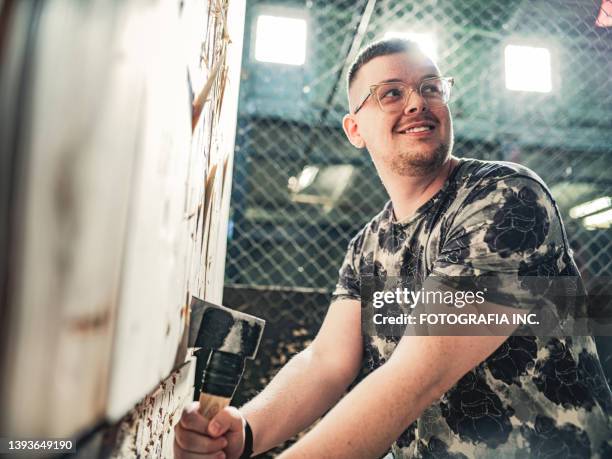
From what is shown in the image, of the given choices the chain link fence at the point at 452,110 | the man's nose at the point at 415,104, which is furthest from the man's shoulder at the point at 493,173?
Answer: the chain link fence at the point at 452,110

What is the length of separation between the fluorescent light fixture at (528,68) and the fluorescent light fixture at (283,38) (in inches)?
103

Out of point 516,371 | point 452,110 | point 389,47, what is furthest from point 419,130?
point 452,110

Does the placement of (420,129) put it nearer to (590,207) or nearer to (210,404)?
(210,404)

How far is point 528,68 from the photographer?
4.91m

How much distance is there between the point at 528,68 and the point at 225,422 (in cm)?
550

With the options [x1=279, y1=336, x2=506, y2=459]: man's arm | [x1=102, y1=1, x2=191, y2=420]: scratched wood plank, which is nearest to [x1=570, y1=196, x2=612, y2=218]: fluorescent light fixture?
[x1=279, y1=336, x2=506, y2=459]: man's arm

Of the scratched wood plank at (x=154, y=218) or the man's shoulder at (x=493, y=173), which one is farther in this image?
the man's shoulder at (x=493, y=173)

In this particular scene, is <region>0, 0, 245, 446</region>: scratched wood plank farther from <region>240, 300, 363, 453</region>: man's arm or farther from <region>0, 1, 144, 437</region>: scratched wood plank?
<region>240, 300, 363, 453</region>: man's arm

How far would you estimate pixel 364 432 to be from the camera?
24.7 inches

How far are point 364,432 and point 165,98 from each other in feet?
1.76

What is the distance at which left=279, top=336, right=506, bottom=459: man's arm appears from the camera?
0.62 metres

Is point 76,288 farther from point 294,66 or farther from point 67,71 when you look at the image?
point 294,66

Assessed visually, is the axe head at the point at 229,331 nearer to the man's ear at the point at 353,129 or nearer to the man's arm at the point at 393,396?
the man's arm at the point at 393,396

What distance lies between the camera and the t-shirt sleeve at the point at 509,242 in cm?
69
